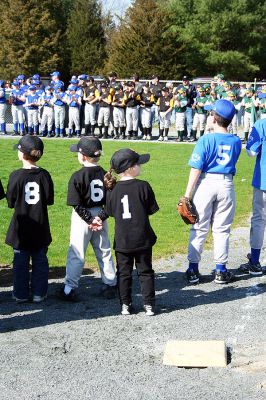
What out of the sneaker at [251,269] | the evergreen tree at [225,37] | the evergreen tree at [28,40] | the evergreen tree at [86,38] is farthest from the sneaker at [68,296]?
the evergreen tree at [86,38]

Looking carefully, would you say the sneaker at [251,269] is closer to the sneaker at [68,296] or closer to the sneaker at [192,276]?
the sneaker at [192,276]

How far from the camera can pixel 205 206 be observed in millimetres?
6957

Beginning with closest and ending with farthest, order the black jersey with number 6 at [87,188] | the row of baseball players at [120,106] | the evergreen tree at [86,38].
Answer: the black jersey with number 6 at [87,188]
the row of baseball players at [120,106]
the evergreen tree at [86,38]

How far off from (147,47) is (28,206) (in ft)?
136

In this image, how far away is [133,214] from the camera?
5.99 m

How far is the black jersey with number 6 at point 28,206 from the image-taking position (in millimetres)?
6348

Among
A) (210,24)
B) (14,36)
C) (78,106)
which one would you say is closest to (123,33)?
(210,24)

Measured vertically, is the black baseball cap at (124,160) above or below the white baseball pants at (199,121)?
above

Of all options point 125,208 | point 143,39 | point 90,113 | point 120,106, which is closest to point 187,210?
point 125,208

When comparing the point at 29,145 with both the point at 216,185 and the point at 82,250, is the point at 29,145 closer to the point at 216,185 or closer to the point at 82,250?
→ the point at 82,250

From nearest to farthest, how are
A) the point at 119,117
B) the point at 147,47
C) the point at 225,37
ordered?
the point at 119,117, the point at 147,47, the point at 225,37

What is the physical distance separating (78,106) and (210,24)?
30250mm

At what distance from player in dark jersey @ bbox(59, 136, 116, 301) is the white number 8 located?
0.34 metres

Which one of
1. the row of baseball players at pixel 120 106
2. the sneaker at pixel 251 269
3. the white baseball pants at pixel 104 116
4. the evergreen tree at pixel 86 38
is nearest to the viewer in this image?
the sneaker at pixel 251 269
